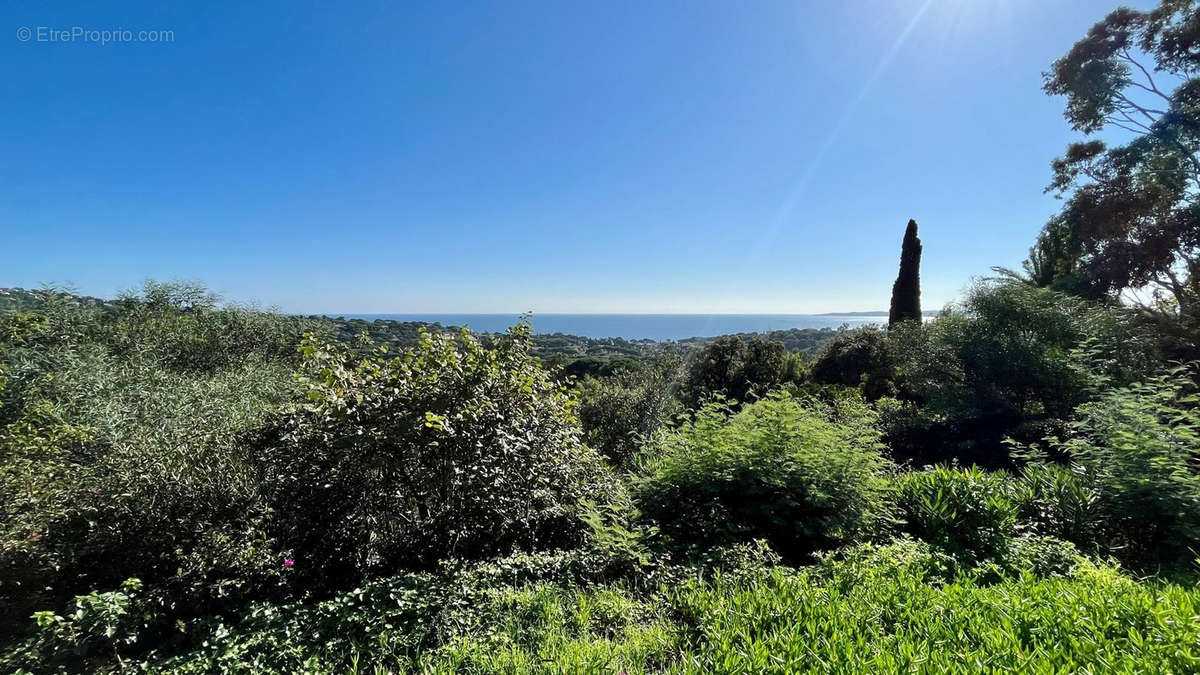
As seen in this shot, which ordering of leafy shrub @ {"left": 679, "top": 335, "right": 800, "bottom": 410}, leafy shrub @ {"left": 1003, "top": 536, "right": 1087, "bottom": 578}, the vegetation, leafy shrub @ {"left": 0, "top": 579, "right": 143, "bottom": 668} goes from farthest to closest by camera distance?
leafy shrub @ {"left": 679, "top": 335, "right": 800, "bottom": 410}
leafy shrub @ {"left": 1003, "top": 536, "right": 1087, "bottom": 578}
leafy shrub @ {"left": 0, "top": 579, "right": 143, "bottom": 668}
the vegetation

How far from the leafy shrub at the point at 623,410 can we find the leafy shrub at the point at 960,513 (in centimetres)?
741

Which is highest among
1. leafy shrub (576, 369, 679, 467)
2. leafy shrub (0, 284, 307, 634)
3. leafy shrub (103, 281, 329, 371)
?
leafy shrub (103, 281, 329, 371)

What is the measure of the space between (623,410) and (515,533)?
9.77 m

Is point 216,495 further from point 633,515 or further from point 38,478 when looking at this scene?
point 633,515

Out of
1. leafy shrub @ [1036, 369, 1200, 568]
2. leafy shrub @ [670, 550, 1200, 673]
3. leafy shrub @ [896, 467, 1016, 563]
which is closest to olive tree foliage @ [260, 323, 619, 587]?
leafy shrub @ [670, 550, 1200, 673]

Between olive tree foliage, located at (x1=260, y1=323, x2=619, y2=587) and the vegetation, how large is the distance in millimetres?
28

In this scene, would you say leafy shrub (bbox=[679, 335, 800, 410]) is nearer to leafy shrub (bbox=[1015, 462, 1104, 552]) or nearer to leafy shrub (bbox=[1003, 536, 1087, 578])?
leafy shrub (bbox=[1015, 462, 1104, 552])

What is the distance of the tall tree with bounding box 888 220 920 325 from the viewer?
20.7 m

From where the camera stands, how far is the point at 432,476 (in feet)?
13.9

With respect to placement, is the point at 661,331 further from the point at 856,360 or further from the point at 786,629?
the point at 786,629

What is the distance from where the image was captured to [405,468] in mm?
4203

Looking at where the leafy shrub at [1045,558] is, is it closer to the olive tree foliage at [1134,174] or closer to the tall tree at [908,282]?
the olive tree foliage at [1134,174]

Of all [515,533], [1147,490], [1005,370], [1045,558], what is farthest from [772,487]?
[1005,370]

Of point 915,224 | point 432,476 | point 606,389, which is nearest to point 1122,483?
point 432,476
